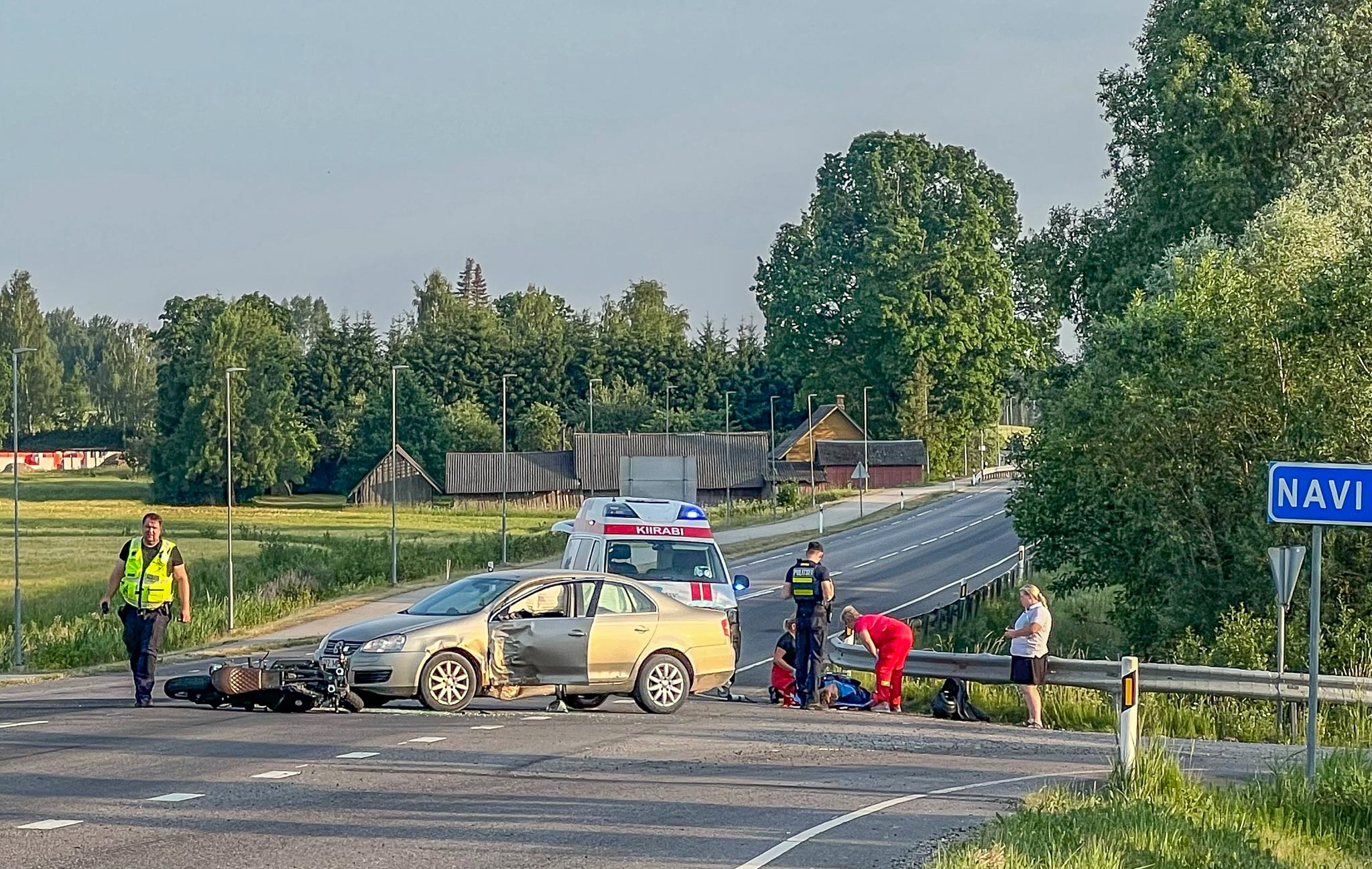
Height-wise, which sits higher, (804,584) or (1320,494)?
(1320,494)

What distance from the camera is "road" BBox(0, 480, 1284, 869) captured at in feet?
32.1

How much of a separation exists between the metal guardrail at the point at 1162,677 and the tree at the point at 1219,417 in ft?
20.6

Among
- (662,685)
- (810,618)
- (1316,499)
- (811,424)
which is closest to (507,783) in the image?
(662,685)

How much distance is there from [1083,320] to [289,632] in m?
20.6

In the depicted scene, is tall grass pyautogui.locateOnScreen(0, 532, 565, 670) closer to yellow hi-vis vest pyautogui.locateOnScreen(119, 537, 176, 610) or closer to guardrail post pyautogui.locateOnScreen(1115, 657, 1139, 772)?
yellow hi-vis vest pyautogui.locateOnScreen(119, 537, 176, 610)

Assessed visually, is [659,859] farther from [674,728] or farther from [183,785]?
[674,728]

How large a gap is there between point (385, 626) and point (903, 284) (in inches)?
3246

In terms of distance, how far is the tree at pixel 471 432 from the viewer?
124 metres

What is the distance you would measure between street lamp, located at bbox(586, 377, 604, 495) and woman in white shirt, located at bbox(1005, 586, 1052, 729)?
85348 millimetres

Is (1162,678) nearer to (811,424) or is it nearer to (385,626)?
(385,626)

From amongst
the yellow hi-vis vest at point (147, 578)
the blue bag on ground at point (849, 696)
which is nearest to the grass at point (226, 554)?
the yellow hi-vis vest at point (147, 578)

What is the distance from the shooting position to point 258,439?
11500 cm

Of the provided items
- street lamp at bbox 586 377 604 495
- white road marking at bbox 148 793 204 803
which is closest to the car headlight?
white road marking at bbox 148 793 204 803

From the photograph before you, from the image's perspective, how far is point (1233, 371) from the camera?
26.0 metres
